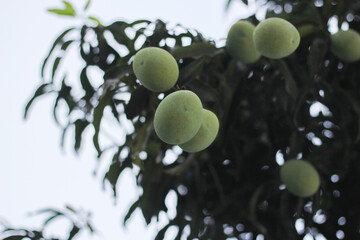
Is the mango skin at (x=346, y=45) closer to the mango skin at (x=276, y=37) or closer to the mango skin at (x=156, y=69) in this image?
the mango skin at (x=276, y=37)

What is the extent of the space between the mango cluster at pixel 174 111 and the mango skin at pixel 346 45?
0.46 metres

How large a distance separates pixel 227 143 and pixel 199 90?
0.35 meters

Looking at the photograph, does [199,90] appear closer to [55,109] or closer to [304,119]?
[304,119]

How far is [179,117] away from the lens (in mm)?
522

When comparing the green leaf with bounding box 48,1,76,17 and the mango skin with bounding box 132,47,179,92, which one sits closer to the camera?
the mango skin with bounding box 132,47,179,92

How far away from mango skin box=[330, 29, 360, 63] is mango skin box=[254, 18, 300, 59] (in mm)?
248

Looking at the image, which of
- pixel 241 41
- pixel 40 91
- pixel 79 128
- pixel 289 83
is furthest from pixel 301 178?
pixel 40 91

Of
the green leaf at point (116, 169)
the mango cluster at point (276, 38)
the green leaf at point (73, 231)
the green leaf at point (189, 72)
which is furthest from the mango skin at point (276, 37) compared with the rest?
the green leaf at point (73, 231)

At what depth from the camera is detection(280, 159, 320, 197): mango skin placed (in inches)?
36.3

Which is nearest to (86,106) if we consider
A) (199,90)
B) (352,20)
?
Result: (199,90)

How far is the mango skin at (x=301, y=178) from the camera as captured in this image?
0.92m

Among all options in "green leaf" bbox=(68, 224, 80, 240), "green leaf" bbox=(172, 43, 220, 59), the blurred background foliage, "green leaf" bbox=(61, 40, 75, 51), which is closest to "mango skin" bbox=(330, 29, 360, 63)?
the blurred background foliage

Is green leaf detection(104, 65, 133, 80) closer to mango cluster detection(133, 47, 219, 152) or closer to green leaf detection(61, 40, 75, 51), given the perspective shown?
mango cluster detection(133, 47, 219, 152)

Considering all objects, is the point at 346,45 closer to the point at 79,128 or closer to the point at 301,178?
the point at 301,178
